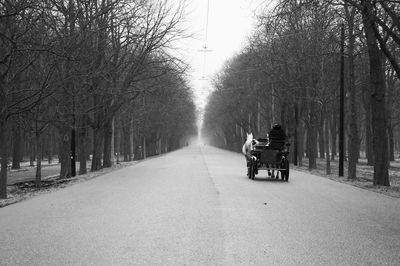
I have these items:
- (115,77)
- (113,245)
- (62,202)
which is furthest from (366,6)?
(115,77)

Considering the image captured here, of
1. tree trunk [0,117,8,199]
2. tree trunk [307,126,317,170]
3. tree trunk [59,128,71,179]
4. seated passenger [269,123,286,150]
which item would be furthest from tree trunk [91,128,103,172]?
seated passenger [269,123,286,150]

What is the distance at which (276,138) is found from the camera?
22141mm

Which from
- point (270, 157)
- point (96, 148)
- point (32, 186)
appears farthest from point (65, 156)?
point (270, 157)

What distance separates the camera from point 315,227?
10031mm

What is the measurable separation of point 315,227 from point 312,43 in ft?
74.9

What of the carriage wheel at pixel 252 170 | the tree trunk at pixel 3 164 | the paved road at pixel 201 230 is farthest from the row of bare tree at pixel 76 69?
the carriage wheel at pixel 252 170

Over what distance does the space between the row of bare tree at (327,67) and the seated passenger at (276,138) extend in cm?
351

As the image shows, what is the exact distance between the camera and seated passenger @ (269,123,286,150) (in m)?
22.1

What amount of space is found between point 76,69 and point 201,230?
37.2ft

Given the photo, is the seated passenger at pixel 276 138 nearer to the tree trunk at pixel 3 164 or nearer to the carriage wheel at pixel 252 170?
the carriage wheel at pixel 252 170

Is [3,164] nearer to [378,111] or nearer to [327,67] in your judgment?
[378,111]

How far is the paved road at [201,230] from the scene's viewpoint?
7453 millimetres

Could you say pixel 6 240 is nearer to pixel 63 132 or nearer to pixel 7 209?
pixel 7 209

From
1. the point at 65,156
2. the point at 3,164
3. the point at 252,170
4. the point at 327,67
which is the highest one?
the point at 327,67
